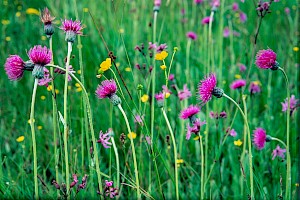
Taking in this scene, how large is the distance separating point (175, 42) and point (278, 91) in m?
0.59

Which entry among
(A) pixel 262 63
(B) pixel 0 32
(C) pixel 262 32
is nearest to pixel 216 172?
(A) pixel 262 63

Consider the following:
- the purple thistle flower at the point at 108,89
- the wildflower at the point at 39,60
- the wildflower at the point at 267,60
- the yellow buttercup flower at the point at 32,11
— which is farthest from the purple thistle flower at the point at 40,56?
the yellow buttercup flower at the point at 32,11

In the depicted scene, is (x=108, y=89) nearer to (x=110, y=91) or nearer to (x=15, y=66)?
(x=110, y=91)

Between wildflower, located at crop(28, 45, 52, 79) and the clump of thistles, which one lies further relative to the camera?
the clump of thistles

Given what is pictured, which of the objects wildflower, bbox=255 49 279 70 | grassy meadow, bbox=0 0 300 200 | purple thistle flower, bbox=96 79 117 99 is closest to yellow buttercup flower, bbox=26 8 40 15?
grassy meadow, bbox=0 0 300 200

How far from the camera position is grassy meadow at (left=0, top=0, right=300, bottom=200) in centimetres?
137

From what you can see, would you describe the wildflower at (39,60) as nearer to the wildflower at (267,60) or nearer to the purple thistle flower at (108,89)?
the purple thistle flower at (108,89)

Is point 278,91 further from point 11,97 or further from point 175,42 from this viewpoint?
point 11,97

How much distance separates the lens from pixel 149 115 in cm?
196

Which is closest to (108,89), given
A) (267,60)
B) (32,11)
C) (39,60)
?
(39,60)

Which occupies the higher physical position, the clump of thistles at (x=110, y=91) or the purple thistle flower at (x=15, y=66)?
the purple thistle flower at (x=15, y=66)

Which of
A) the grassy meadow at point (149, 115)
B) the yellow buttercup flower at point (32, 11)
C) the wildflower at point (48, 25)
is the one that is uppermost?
the yellow buttercup flower at point (32, 11)

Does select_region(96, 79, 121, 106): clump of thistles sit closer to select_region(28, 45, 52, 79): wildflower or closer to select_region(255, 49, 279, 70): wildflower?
select_region(28, 45, 52, 79): wildflower

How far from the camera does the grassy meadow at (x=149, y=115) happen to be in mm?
1373
